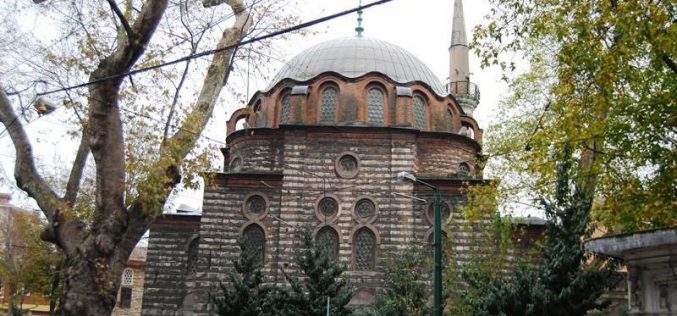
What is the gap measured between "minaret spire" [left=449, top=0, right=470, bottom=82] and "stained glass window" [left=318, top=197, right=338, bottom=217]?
1837cm

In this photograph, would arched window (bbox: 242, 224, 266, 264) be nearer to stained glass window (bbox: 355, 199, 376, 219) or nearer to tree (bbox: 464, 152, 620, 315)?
stained glass window (bbox: 355, 199, 376, 219)

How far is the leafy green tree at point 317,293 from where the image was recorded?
61.2 feet

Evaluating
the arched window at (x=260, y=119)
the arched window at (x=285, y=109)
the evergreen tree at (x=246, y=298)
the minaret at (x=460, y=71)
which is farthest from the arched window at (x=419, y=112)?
the minaret at (x=460, y=71)

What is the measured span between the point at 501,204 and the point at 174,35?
9307 mm

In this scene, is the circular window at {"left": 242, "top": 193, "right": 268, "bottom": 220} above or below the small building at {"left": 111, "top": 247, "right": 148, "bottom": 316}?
above

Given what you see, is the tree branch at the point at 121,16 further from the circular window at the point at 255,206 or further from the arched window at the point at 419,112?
the arched window at the point at 419,112

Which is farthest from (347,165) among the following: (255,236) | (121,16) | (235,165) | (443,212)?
(121,16)

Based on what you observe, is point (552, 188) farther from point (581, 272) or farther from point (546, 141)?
point (546, 141)

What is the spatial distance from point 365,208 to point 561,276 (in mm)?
11036

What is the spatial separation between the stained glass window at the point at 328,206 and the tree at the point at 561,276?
9.79 metres

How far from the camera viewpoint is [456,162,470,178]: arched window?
Answer: 26.9 meters

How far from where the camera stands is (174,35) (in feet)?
38.1

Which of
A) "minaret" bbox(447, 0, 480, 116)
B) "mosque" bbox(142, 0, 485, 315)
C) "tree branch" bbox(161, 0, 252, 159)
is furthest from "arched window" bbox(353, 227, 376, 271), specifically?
"minaret" bbox(447, 0, 480, 116)

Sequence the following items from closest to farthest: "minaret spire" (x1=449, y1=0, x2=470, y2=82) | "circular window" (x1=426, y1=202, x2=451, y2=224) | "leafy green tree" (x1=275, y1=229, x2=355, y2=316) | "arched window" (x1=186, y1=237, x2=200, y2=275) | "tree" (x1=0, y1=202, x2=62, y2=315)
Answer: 1. "leafy green tree" (x1=275, y1=229, x2=355, y2=316)
2. "circular window" (x1=426, y1=202, x2=451, y2=224)
3. "arched window" (x1=186, y1=237, x2=200, y2=275)
4. "tree" (x1=0, y1=202, x2=62, y2=315)
5. "minaret spire" (x1=449, y1=0, x2=470, y2=82)
